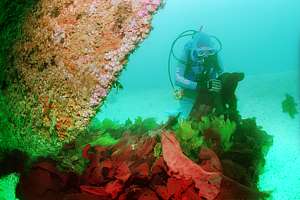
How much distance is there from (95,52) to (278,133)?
20.6ft

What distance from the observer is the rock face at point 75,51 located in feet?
7.60

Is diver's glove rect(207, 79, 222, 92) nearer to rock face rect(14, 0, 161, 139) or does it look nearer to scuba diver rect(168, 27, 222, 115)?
scuba diver rect(168, 27, 222, 115)

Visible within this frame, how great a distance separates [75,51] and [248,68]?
2961 centimetres

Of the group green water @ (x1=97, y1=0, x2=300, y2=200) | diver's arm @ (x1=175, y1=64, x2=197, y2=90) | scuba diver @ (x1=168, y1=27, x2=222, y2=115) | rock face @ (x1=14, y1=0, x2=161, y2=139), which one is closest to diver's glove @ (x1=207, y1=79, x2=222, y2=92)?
scuba diver @ (x1=168, y1=27, x2=222, y2=115)

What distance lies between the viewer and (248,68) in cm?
3008

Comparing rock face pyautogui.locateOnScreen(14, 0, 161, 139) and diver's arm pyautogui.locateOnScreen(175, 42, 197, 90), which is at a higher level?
diver's arm pyautogui.locateOnScreen(175, 42, 197, 90)

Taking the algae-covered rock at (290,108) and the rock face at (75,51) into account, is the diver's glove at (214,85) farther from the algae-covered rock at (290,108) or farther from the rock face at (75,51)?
the algae-covered rock at (290,108)

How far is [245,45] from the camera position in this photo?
45.6m

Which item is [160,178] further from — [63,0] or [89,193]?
[63,0]

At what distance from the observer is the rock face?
2.32m

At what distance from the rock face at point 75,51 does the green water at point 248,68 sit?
35 cm

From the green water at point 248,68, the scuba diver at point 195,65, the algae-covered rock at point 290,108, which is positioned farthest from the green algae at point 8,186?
the algae-covered rock at point 290,108

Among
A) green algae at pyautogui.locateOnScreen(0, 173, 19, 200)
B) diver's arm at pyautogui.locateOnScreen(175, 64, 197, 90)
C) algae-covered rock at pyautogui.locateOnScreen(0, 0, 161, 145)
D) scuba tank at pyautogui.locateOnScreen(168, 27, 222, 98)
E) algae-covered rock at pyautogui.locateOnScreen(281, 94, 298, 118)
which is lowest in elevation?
green algae at pyautogui.locateOnScreen(0, 173, 19, 200)

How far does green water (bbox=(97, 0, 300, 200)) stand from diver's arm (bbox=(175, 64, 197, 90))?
0.77 m
